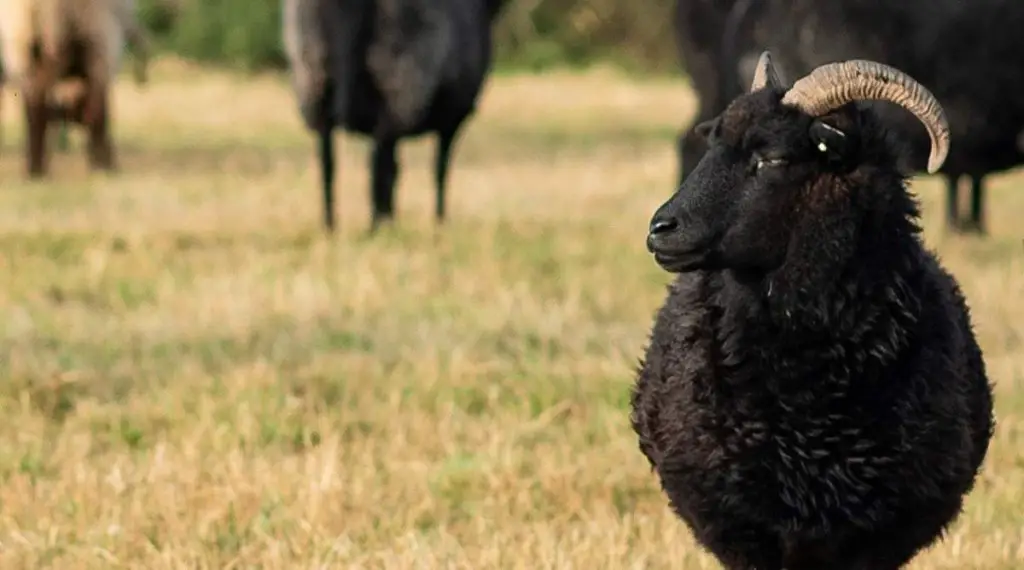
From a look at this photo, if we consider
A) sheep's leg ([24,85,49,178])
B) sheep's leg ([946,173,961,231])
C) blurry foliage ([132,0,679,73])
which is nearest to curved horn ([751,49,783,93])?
sheep's leg ([946,173,961,231])

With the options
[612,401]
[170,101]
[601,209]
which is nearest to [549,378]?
[612,401]

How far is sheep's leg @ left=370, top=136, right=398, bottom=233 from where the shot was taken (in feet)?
32.3

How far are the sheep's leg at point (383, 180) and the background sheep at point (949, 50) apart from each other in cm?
239

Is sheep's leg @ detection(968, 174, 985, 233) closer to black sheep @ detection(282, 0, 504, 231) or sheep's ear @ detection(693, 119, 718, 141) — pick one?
black sheep @ detection(282, 0, 504, 231)

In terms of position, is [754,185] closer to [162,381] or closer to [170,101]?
[162,381]

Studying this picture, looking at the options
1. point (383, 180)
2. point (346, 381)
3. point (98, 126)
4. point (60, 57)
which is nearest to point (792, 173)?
point (346, 381)

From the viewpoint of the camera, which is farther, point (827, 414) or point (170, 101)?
point (170, 101)

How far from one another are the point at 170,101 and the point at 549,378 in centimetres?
1499

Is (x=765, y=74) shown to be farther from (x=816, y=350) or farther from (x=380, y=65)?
(x=380, y=65)

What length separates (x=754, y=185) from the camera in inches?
155

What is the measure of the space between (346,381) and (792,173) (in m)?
2.75

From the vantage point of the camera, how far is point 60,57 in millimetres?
12766

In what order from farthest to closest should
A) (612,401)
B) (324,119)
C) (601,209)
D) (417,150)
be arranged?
(417,150)
(601,209)
(324,119)
(612,401)

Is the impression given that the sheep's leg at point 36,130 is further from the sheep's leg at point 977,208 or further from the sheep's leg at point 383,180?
the sheep's leg at point 977,208
